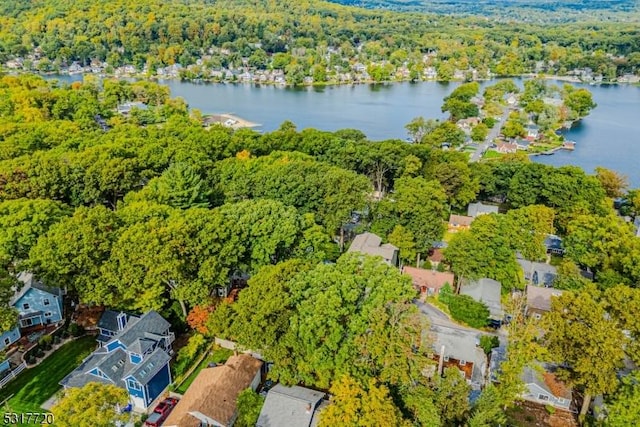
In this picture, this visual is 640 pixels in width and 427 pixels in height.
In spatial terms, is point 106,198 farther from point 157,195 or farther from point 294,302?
point 294,302

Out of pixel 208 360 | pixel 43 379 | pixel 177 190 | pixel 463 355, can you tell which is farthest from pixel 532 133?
pixel 43 379

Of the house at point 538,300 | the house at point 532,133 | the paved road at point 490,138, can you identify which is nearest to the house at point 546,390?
the house at point 538,300

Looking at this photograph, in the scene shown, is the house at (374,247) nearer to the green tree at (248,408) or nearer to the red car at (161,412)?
the green tree at (248,408)

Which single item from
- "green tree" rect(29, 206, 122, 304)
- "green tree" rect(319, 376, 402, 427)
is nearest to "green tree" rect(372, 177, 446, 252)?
"green tree" rect(319, 376, 402, 427)

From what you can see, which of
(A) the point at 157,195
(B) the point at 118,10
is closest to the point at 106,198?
(A) the point at 157,195

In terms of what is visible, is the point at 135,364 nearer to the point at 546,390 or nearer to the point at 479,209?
the point at 546,390

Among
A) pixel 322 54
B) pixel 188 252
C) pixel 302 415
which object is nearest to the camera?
pixel 302 415
